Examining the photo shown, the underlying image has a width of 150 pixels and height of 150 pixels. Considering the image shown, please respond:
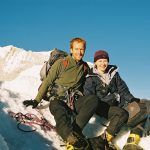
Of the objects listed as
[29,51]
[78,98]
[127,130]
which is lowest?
[127,130]

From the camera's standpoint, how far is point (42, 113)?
1065 cm

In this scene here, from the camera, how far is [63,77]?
10.1 metres

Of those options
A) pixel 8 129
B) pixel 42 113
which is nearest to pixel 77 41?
pixel 42 113

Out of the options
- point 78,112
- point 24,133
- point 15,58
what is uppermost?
point 15,58

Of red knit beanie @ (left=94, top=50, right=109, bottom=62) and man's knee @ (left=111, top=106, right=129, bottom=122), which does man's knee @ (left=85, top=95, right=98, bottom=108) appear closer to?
man's knee @ (left=111, top=106, right=129, bottom=122)

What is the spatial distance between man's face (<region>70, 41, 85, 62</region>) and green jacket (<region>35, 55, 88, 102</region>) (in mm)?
147

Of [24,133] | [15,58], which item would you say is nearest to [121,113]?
[24,133]

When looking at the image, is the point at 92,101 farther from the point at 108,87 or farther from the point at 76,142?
the point at 76,142

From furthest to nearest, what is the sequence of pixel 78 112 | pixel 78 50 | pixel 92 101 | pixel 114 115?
pixel 78 50, pixel 78 112, pixel 114 115, pixel 92 101

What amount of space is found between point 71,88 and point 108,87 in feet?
3.48

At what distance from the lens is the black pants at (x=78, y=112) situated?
8258 millimetres

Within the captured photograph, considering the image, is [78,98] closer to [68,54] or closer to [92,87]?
[92,87]

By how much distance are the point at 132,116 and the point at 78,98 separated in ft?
5.17

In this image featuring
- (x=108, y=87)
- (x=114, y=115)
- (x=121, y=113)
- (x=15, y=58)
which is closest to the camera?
(x=121, y=113)
